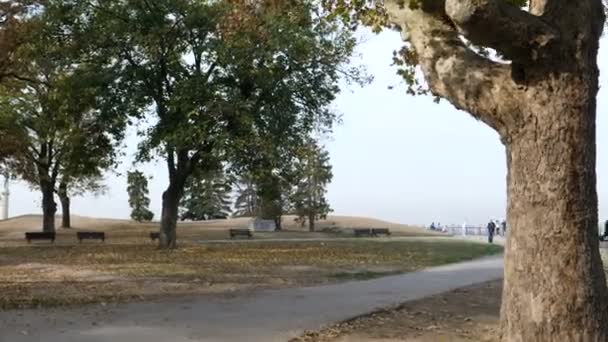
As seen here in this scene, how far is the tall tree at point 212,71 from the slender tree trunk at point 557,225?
20191 mm

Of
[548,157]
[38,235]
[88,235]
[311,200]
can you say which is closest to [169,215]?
[88,235]

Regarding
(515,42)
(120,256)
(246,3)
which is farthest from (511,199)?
(120,256)

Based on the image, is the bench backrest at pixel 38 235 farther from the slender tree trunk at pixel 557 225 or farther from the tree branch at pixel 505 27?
the tree branch at pixel 505 27

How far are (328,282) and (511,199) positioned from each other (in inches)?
425

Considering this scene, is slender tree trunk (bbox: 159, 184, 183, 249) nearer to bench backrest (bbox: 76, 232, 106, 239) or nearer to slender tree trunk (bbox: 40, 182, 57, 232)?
bench backrest (bbox: 76, 232, 106, 239)

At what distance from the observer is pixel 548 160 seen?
6.88 m

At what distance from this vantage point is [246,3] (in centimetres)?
1650

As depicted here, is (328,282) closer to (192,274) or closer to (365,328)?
(192,274)

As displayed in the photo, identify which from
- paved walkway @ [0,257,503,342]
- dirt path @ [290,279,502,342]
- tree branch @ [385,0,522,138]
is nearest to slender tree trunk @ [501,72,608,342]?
tree branch @ [385,0,522,138]

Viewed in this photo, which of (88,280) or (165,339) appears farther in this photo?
(88,280)

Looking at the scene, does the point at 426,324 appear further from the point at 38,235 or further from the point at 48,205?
the point at 48,205

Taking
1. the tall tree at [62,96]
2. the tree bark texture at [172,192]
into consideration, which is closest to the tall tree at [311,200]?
the tall tree at [62,96]

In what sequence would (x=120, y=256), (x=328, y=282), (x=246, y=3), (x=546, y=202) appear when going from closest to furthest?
(x=546, y=202)
(x=246, y=3)
(x=328, y=282)
(x=120, y=256)

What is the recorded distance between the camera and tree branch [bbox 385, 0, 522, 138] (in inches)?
286
